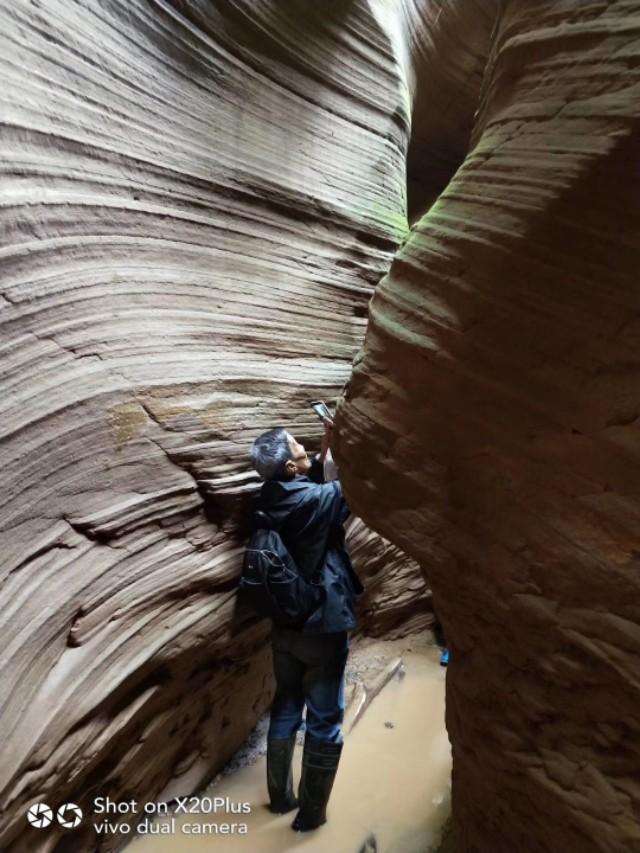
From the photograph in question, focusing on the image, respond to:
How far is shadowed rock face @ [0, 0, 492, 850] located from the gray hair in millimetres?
134

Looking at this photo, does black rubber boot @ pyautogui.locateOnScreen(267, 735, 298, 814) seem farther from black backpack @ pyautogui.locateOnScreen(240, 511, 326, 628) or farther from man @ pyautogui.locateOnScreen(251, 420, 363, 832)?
black backpack @ pyautogui.locateOnScreen(240, 511, 326, 628)

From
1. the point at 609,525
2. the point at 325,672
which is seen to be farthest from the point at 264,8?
the point at 325,672

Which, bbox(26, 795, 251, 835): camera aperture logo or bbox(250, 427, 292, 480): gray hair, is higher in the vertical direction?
bbox(250, 427, 292, 480): gray hair

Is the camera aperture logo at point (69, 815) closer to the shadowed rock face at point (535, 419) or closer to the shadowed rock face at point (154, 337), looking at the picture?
the shadowed rock face at point (154, 337)

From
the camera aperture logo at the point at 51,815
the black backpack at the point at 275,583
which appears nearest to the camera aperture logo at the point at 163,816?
the camera aperture logo at the point at 51,815

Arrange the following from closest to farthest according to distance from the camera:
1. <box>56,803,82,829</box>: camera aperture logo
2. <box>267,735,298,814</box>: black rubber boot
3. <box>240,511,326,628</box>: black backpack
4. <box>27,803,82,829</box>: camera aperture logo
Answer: <box>27,803,82,829</box>: camera aperture logo, <box>56,803,82,829</box>: camera aperture logo, <box>240,511,326,628</box>: black backpack, <box>267,735,298,814</box>: black rubber boot

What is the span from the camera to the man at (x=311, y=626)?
2.94 meters

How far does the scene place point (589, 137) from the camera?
148cm

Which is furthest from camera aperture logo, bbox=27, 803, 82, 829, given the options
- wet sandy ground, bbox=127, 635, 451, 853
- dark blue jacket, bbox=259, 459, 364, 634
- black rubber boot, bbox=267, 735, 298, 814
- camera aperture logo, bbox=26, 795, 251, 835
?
dark blue jacket, bbox=259, 459, 364, 634

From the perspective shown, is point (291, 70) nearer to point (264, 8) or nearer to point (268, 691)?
point (264, 8)

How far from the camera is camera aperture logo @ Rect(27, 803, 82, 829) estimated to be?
212 centimetres

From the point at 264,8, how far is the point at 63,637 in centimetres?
371

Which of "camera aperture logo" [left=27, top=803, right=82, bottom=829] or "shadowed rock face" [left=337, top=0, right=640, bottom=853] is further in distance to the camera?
"camera aperture logo" [left=27, top=803, right=82, bottom=829]

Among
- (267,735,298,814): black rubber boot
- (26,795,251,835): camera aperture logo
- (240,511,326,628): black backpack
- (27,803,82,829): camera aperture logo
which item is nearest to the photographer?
(27,803,82,829): camera aperture logo
